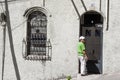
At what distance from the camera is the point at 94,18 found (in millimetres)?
19875

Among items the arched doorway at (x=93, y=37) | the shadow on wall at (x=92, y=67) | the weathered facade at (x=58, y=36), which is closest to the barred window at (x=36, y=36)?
the weathered facade at (x=58, y=36)

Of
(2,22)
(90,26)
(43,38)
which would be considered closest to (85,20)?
(90,26)

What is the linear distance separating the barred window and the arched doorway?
74.7 inches

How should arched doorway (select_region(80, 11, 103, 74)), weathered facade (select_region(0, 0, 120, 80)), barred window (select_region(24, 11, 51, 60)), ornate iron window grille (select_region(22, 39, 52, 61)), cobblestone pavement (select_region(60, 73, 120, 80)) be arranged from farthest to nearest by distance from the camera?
barred window (select_region(24, 11, 51, 60)) → ornate iron window grille (select_region(22, 39, 52, 61)) → arched doorway (select_region(80, 11, 103, 74)) → weathered facade (select_region(0, 0, 120, 80)) → cobblestone pavement (select_region(60, 73, 120, 80))

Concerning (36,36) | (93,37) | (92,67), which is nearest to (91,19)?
(93,37)

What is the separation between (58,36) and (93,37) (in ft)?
5.39

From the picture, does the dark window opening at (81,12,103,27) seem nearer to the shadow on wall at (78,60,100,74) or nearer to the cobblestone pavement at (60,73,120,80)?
the shadow on wall at (78,60,100,74)

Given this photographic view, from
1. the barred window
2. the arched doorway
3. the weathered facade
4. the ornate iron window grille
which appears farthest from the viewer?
the barred window

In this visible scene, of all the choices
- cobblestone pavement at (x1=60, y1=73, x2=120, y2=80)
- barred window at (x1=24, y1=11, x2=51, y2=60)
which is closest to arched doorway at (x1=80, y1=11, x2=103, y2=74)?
cobblestone pavement at (x1=60, y1=73, x2=120, y2=80)

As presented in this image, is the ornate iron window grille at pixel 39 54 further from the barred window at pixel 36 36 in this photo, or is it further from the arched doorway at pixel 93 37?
the arched doorway at pixel 93 37

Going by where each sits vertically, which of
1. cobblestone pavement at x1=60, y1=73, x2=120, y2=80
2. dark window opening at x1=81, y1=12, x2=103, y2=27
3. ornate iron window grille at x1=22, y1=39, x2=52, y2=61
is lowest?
cobblestone pavement at x1=60, y1=73, x2=120, y2=80

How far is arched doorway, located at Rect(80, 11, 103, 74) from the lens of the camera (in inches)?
778

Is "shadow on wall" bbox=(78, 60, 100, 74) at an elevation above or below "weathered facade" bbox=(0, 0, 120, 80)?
below

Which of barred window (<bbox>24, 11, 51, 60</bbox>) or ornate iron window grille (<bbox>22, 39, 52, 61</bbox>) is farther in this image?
barred window (<bbox>24, 11, 51, 60</bbox>)
